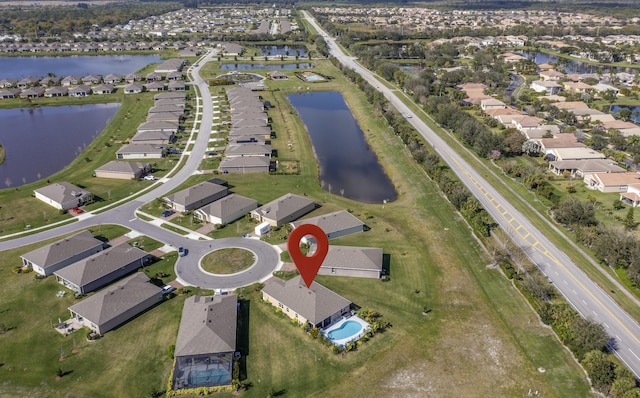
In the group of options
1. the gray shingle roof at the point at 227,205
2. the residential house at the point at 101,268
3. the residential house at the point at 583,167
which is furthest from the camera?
the residential house at the point at 583,167

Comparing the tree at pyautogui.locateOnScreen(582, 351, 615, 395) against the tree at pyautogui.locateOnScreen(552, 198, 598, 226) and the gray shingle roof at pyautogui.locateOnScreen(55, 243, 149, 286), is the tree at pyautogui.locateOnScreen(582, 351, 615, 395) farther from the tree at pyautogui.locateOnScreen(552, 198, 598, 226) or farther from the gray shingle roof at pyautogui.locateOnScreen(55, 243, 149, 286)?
the gray shingle roof at pyautogui.locateOnScreen(55, 243, 149, 286)

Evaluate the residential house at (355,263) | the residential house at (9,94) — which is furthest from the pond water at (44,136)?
the residential house at (355,263)

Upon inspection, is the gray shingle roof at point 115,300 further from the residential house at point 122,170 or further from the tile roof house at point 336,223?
the residential house at point 122,170

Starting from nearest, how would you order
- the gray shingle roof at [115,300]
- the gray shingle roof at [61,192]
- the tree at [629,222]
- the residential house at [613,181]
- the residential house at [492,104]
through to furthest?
1. the gray shingle roof at [115,300]
2. the tree at [629,222]
3. the gray shingle roof at [61,192]
4. the residential house at [613,181]
5. the residential house at [492,104]

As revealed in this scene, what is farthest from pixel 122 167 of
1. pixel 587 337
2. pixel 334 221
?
pixel 587 337

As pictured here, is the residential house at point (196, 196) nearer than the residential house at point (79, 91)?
Yes

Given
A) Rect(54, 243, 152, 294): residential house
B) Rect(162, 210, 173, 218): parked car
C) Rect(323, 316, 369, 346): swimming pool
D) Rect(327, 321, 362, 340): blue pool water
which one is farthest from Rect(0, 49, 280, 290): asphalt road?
Rect(327, 321, 362, 340): blue pool water

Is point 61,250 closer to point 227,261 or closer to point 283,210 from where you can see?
point 227,261
